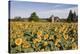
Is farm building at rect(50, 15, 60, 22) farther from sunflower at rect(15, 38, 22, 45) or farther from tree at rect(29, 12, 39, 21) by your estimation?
sunflower at rect(15, 38, 22, 45)

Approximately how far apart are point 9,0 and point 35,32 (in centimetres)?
52

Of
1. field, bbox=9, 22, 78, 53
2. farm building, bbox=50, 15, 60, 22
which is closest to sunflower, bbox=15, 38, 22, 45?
field, bbox=9, 22, 78, 53

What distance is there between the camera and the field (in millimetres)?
2080

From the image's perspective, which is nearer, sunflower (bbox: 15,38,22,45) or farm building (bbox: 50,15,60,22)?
sunflower (bbox: 15,38,22,45)

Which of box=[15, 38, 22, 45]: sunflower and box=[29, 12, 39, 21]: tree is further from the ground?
box=[29, 12, 39, 21]: tree

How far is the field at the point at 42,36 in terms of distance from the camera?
81.9 inches

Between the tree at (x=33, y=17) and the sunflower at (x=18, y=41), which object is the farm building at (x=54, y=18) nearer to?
the tree at (x=33, y=17)

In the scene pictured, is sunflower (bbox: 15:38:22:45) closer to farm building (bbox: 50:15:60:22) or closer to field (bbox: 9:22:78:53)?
field (bbox: 9:22:78:53)

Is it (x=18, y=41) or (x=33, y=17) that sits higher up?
(x=33, y=17)

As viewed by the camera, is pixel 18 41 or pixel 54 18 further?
pixel 54 18

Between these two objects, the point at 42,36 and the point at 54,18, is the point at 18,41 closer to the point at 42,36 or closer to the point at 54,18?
the point at 42,36

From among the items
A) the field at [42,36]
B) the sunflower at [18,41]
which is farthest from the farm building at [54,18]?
the sunflower at [18,41]

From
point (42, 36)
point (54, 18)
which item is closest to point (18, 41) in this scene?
point (42, 36)

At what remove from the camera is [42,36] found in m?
2.17
